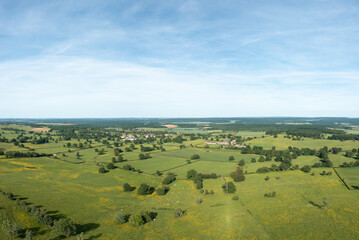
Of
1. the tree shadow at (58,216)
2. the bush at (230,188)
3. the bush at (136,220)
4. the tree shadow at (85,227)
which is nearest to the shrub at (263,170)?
the bush at (230,188)

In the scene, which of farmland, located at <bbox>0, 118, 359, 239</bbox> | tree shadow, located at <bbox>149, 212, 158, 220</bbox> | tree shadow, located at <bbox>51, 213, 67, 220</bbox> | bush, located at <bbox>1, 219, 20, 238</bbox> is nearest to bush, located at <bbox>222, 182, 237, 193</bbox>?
farmland, located at <bbox>0, 118, 359, 239</bbox>

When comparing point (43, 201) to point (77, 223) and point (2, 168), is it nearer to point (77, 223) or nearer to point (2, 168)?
point (77, 223)

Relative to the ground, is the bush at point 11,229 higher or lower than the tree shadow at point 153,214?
higher

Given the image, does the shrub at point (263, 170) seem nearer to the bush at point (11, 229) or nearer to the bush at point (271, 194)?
the bush at point (271, 194)

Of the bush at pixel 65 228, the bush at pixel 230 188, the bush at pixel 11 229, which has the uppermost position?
the bush at pixel 11 229

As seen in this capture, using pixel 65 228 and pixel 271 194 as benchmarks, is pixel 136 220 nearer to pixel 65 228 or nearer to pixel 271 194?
pixel 65 228

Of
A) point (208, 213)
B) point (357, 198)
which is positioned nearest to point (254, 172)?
point (357, 198)

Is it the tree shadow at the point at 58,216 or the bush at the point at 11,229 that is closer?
the bush at the point at 11,229

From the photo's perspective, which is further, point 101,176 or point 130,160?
point 130,160

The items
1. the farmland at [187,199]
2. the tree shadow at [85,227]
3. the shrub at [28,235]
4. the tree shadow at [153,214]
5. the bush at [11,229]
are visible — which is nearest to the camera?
the shrub at [28,235]

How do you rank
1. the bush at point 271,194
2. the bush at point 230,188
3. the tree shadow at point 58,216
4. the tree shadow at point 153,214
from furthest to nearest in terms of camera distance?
1. the bush at point 230,188
2. the bush at point 271,194
3. the tree shadow at point 153,214
4. the tree shadow at point 58,216

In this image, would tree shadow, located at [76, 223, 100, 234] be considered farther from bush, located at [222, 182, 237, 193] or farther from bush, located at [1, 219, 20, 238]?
bush, located at [222, 182, 237, 193]
